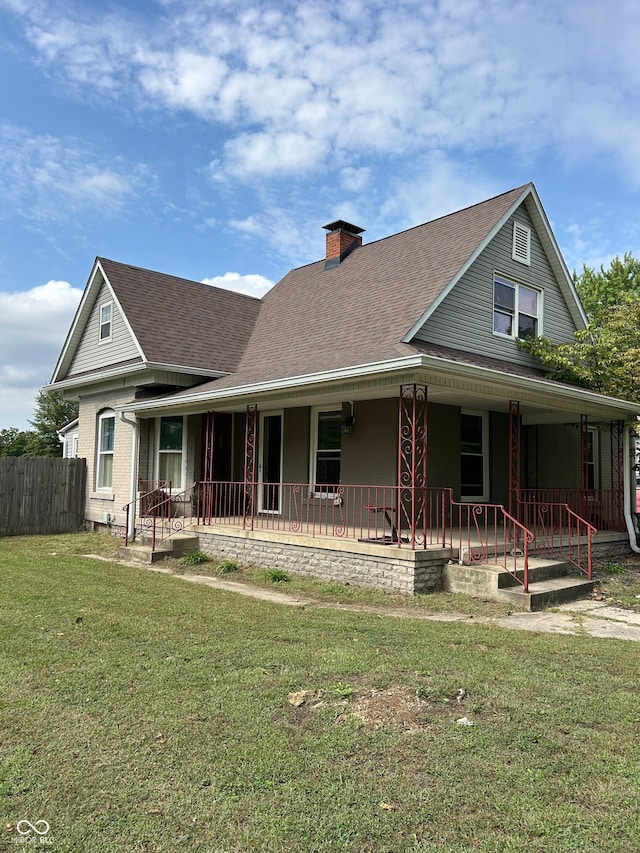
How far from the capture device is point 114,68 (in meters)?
11.7

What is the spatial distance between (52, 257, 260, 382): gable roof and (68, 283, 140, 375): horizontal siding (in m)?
0.24

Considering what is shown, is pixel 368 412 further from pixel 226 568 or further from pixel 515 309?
pixel 515 309

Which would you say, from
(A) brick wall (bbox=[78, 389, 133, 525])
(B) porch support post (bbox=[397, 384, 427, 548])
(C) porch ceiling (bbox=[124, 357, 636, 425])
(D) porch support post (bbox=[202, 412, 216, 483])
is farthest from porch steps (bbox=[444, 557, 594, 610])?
(A) brick wall (bbox=[78, 389, 133, 525])

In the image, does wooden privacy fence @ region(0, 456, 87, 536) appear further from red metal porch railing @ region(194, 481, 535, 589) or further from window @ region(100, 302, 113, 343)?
red metal porch railing @ region(194, 481, 535, 589)

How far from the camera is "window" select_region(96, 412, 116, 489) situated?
52.4ft

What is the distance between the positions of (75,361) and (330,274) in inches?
315

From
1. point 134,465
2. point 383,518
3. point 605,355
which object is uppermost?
point 605,355

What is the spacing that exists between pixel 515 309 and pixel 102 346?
1061 cm

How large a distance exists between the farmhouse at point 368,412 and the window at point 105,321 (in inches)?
2.1

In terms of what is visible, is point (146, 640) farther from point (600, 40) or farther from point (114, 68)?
point (600, 40)

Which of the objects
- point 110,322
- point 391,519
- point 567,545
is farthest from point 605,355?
point 110,322

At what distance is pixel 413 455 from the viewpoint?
27.6 feet

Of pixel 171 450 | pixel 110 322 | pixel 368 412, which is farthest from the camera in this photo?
pixel 110 322

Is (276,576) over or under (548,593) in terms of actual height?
under
